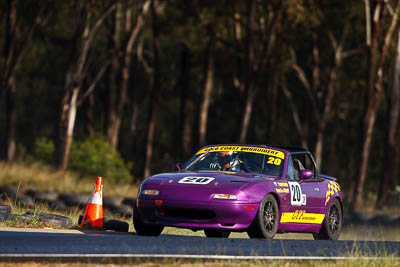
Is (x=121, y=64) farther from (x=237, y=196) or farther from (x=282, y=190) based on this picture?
(x=237, y=196)

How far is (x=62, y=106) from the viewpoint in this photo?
34188 mm

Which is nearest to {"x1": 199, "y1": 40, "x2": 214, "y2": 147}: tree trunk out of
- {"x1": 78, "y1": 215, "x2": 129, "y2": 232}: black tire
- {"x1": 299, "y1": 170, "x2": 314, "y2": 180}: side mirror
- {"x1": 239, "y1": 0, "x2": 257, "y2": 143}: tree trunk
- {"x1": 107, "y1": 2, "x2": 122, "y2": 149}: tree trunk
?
{"x1": 107, "y1": 2, "x2": 122, "y2": 149}: tree trunk

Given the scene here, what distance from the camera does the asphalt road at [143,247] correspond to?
31.4 ft

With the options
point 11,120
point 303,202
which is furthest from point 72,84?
point 303,202

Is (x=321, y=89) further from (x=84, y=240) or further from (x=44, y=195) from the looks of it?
(x=84, y=240)

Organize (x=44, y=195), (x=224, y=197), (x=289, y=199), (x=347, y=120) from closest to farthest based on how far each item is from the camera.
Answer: (x=224, y=197) < (x=289, y=199) < (x=44, y=195) < (x=347, y=120)

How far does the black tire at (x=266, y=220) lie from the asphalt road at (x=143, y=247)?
268 millimetres

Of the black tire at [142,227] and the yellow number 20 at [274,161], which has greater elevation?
the yellow number 20 at [274,161]

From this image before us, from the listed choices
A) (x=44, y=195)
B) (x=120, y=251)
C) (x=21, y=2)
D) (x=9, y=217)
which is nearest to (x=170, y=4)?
(x=21, y=2)

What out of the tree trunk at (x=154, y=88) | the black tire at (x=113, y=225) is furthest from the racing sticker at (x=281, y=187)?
the tree trunk at (x=154, y=88)

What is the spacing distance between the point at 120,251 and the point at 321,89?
133ft

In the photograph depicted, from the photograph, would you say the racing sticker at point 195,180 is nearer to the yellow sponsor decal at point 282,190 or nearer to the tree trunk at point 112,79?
the yellow sponsor decal at point 282,190

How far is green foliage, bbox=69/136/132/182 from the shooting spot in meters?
34.7

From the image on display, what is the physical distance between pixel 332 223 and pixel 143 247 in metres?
5.14
